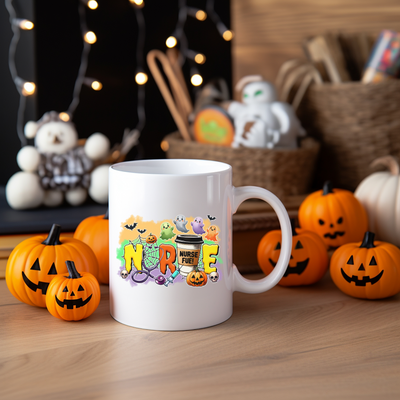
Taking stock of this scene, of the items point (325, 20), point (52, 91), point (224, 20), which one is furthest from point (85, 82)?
point (325, 20)

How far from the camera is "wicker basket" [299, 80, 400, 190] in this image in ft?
3.16

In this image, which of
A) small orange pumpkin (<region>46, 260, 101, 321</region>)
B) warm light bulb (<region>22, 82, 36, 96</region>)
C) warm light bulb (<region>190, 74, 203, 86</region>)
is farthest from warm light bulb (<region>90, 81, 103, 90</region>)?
small orange pumpkin (<region>46, 260, 101, 321</region>)

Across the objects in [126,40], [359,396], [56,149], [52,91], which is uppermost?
[126,40]

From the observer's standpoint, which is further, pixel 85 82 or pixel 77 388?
pixel 85 82

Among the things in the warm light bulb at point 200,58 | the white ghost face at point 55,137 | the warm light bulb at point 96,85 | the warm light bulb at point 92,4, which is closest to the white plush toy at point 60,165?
the white ghost face at point 55,137

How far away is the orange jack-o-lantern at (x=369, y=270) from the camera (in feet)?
2.08

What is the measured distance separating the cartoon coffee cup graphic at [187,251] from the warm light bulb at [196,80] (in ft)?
2.25

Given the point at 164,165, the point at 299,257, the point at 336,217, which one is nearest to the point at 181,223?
the point at 164,165

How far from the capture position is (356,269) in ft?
2.10

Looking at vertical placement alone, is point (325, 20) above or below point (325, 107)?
above

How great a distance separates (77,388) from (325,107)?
78 centimetres

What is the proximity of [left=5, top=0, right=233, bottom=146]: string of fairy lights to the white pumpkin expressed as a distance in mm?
455

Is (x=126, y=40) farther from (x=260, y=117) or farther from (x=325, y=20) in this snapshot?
(x=325, y=20)

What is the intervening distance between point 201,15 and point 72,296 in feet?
2.57
